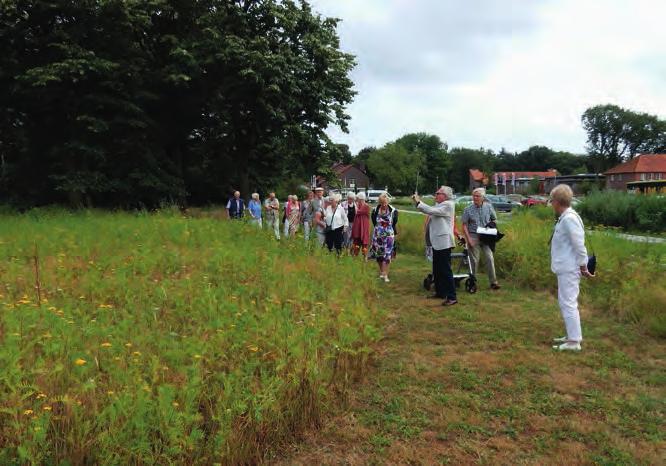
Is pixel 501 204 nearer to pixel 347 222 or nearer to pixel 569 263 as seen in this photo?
pixel 347 222

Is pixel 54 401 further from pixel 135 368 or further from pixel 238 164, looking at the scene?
pixel 238 164

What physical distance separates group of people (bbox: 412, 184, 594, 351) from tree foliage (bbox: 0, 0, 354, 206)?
14211mm

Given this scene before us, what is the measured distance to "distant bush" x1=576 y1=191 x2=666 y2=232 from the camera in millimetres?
21469

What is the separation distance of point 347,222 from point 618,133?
99638 millimetres

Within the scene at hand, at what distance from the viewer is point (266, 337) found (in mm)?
4266

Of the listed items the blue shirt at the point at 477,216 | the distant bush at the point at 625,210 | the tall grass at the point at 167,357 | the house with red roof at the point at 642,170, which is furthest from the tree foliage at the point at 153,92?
the house with red roof at the point at 642,170

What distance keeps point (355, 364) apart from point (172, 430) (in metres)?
2.19

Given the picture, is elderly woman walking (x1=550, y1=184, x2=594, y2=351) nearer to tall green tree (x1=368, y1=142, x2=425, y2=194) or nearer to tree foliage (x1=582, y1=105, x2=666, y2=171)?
tall green tree (x1=368, y1=142, x2=425, y2=194)

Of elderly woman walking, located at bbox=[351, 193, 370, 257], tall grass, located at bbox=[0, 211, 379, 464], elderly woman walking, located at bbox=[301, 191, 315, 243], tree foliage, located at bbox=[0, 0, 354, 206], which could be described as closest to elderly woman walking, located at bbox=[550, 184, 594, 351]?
tall grass, located at bbox=[0, 211, 379, 464]

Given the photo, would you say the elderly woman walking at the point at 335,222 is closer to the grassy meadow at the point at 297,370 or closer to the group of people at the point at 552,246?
the group of people at the point at 552,246

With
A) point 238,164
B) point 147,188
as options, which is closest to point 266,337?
point 147,188

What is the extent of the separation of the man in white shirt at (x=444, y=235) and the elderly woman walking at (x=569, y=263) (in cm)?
221

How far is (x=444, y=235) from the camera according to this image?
7.96 m

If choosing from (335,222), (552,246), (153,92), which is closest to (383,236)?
(335,222)
